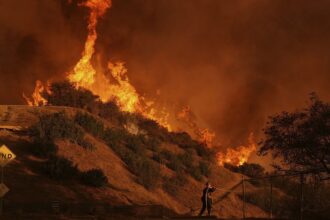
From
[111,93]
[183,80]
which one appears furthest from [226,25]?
[111,93]

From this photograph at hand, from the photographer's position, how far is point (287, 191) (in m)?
44.1

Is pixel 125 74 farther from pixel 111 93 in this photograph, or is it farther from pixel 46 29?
pixel 46 29

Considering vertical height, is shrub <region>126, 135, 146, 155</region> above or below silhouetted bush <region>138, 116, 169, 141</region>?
below

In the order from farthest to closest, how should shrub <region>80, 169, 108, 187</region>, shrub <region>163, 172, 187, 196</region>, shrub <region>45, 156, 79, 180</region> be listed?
shrub <region>163, 172, 187, 196</region> < shrub <region>80, 169, 108, 187</region> < shrub <region>45, 156, 79, 180</region>

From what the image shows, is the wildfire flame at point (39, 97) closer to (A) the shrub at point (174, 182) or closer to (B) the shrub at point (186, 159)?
(B) the shrub at point (186, 159)

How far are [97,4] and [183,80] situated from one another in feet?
42.5

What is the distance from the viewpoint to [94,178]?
3278cm

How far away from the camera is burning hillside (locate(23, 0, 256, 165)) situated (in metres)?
55.4

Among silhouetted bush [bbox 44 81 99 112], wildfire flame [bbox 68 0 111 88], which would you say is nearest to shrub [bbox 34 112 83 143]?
silhouetted bush [bbox 44 81 99 112]

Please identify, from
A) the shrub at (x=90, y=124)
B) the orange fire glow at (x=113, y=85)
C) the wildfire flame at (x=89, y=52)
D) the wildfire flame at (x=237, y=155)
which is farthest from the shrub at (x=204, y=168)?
the wildfire flame at (x=89, y=52)

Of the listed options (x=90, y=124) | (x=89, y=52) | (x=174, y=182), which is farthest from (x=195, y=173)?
(x=89, y=52)

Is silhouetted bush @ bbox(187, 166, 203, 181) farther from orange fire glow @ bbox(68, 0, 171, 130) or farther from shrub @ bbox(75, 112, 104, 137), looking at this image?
orange fire glow @ bbox(68, 0, 171, 130)

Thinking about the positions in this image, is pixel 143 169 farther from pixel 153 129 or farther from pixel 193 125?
pixel 193 125

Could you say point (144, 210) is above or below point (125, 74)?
below
